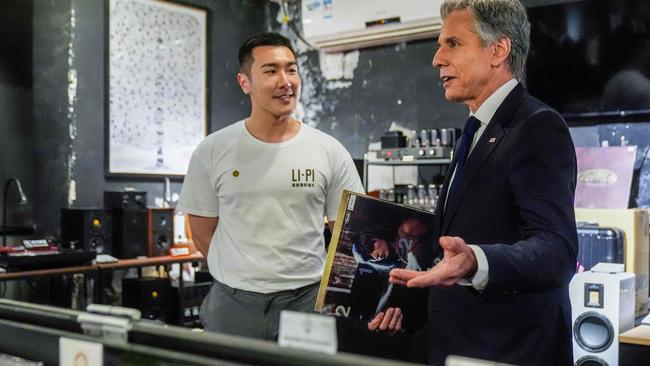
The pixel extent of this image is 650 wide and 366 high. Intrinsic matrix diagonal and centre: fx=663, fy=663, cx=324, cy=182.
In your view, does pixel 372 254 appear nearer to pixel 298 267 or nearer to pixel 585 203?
pixel 298 267

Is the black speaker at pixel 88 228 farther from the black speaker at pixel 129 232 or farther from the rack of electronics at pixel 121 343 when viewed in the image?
the rack of electronics at pixel 121 343

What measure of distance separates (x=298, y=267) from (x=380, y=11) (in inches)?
151

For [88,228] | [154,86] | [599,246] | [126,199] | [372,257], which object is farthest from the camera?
[154,86]

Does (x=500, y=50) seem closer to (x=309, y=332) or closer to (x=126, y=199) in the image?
(x=309, y=332)

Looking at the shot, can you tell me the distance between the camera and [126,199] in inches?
195

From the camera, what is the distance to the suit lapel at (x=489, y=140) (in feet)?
4.60

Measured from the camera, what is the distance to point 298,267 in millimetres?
2182

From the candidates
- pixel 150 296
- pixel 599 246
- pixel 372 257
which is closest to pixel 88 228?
pixel 150 296

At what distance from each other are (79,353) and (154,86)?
5.07 m

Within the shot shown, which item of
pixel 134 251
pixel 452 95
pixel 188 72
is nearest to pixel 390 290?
pixel 452 95

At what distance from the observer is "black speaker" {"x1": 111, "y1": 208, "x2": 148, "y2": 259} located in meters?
4.84

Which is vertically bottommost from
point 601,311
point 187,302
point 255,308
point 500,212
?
point 187,302

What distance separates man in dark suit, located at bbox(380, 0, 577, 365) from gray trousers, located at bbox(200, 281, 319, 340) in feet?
1.98

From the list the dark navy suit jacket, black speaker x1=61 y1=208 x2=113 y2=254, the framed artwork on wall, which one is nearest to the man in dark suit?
the dark navy suit jacket
